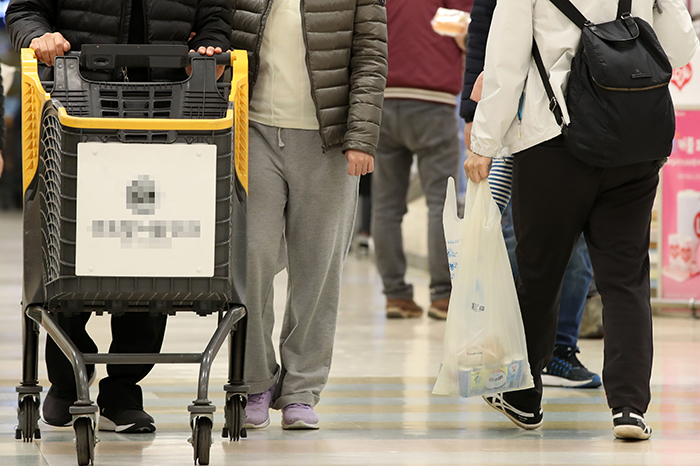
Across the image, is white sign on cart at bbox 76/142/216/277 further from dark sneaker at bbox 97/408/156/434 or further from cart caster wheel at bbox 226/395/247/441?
dark sneaker at bbox 97/408/156/434

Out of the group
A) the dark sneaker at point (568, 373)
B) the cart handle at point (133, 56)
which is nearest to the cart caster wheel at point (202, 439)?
the cart handle at point (133, 56)

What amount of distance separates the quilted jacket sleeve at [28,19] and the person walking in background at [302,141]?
0.57 m

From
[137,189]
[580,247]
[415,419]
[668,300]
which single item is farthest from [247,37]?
[668,300]

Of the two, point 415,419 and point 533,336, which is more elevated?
point 533,336

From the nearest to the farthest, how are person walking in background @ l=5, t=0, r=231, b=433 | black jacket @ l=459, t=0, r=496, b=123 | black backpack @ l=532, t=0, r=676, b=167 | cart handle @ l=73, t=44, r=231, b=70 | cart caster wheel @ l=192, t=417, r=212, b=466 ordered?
1. cart caster wheel @ l=192, t=417, r=212, b=466
2. cart handle @ l=73, t=44, r=231, b=70
3. black backpack @ l=532, t=0, r=676, b=167
4. person walking in background @ l=5, t=0, r=231, b=433
5. black jacket @ l=459, t=0, r=496, b=123

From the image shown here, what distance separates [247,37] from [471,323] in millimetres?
1134

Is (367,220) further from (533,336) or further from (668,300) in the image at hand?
(533,336)

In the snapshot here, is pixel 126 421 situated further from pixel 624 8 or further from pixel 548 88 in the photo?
pixel 624 8

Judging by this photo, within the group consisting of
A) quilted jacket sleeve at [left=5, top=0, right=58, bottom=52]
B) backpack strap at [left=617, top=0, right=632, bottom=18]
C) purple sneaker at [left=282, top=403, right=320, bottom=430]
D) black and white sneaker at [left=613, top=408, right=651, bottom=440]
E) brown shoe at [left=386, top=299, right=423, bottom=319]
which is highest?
backpack strap at [left=617, top=0, right=632, bottom=18]

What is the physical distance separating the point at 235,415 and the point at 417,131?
11.3ft

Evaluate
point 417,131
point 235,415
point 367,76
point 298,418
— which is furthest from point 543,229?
point 417,131

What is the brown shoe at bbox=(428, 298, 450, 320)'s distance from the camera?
6.46m

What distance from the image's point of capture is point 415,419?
144 inches

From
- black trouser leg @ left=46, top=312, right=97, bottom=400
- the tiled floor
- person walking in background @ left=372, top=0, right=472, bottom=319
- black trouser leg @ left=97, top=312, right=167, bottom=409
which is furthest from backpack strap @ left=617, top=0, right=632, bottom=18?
person walking in background @ left=372, top=0, right=472, bottom=319
